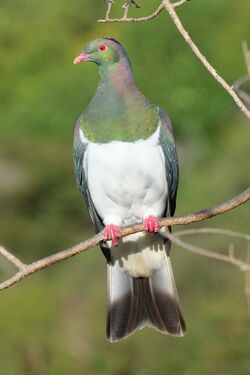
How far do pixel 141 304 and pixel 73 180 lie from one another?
9.81 meters

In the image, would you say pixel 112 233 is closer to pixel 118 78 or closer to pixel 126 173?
pixel 126 173

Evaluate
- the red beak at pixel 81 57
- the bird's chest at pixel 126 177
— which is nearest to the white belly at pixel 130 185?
the bird's chest at pixel 126 177

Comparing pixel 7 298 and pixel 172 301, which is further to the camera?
pixel 7 298

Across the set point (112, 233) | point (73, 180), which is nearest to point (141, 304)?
point (112, 233)

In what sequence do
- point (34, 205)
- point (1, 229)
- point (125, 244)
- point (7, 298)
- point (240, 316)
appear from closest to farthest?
1. point (125, 244)
2. point (240, 316)
3. point (7, 298)
4. point (1, 229)
5. point (34, 205)

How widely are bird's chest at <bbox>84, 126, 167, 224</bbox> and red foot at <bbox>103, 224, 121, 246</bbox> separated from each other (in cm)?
15

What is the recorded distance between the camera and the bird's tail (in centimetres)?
539

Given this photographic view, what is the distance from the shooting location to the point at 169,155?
5.39 m

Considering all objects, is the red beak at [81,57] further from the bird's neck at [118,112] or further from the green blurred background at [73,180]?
the green blurred background at [73,180]

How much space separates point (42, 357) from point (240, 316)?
4.91 ft

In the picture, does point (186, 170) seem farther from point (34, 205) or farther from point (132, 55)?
point (132, 55)

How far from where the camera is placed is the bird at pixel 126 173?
5.24 meters

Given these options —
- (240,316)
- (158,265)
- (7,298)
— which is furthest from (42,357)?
(158,265)

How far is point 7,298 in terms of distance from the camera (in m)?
12.5
